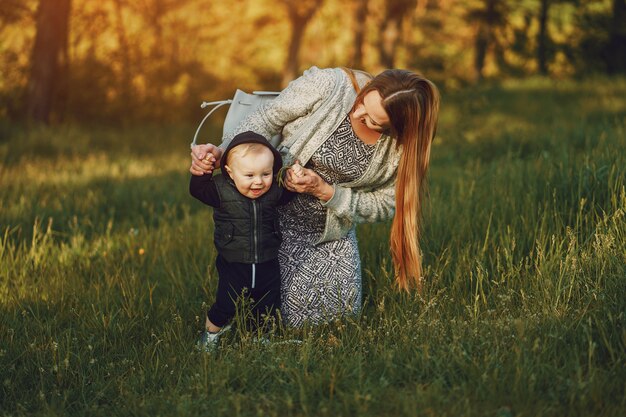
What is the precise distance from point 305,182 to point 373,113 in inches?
19.8

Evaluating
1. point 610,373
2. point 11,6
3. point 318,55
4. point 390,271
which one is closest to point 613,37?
point 318,55

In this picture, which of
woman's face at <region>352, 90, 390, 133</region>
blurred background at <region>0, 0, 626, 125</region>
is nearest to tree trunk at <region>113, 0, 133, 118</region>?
blurred background at <region>0, 0, 626, 125</region>

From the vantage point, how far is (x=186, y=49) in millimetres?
20734

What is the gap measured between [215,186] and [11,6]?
11.2 metres

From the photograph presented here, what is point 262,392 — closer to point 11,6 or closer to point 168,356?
point 168,356

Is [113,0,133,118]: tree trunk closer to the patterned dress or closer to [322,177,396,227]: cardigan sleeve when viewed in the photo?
the patterned dress

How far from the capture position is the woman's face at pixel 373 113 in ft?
12.7

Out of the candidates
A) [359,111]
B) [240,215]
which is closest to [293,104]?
[359,111]

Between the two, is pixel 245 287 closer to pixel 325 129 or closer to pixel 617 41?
pixel 325 129

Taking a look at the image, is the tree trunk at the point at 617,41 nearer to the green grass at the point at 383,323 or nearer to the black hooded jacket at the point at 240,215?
the green grass at the point at 383,323

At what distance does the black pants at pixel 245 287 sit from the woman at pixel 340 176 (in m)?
0.18

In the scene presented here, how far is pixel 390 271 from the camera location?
4.50 metres

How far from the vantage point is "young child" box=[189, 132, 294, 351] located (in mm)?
3805

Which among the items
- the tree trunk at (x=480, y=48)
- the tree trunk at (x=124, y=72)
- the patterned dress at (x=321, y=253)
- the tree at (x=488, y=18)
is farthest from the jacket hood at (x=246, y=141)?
the tree trunk at (x=480, y=48)
